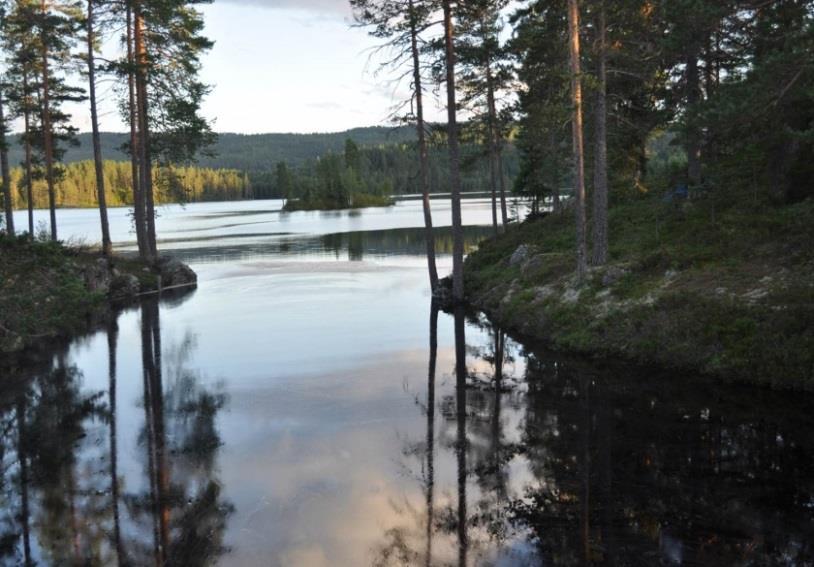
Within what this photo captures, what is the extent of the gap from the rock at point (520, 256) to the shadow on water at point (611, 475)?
11.6m

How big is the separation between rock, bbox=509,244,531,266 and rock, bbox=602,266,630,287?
6.74 m

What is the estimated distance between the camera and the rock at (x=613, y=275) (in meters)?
18.7

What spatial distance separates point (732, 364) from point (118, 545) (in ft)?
39.2

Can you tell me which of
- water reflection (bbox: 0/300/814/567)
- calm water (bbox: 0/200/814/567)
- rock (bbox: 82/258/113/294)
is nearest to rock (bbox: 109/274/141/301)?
rock (bbox: 82/258/113/294)

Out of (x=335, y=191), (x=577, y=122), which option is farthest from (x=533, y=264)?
(x=335, y=191)

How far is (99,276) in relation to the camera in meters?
27.5

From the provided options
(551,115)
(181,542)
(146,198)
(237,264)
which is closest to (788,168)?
(551,115)

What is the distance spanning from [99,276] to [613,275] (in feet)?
70.4

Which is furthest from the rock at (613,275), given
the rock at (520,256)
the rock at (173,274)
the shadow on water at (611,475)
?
the rock at (173,274)

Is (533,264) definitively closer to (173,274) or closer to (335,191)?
(173,274)

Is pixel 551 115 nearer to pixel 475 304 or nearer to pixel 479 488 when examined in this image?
pixel 475 304

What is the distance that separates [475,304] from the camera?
24.6 metres

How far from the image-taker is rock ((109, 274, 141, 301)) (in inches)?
1104

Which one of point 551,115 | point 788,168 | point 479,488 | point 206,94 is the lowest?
point 479,488
